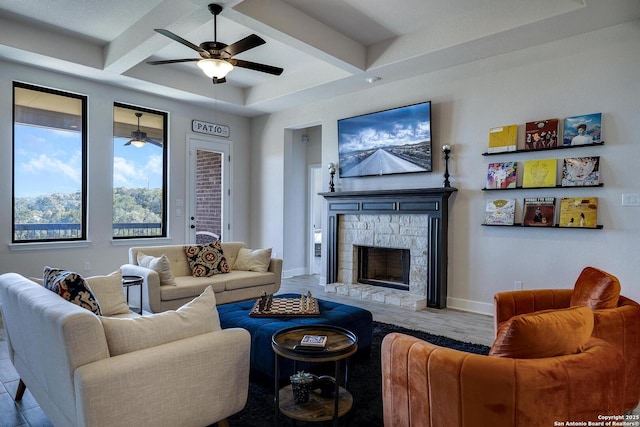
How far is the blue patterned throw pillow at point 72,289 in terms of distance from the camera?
2008 millimetres

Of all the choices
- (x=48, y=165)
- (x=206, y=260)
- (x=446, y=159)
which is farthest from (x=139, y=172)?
(x=446, y=159)

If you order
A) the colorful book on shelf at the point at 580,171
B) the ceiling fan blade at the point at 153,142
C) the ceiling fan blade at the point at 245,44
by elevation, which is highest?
the ceiling fan blade at the point at 245,44

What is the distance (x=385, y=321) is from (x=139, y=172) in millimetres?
4264

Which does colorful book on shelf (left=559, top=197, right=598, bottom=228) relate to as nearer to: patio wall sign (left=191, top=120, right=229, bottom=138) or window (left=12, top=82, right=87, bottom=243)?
patio wall sign (left=191, top=120, right=229, bottom=138)

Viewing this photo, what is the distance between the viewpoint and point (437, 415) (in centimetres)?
150

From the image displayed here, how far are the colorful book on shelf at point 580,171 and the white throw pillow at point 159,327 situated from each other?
366 centimetres

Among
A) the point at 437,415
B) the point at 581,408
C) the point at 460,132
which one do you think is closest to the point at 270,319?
the point at 437,415

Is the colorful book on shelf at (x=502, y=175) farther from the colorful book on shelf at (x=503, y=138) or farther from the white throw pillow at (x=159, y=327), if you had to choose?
the white throw pillow at (x=159, y=327)

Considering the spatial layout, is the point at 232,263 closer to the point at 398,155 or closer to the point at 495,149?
the point at 398,155

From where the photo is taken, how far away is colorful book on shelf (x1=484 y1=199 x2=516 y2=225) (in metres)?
4.21

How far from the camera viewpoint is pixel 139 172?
19.1ft

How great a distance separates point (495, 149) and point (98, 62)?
488 centimetres

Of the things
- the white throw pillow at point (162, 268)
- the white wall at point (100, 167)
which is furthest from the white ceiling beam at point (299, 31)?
the white wall at point (100, 167)

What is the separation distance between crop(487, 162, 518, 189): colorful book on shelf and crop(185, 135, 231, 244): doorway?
4452mm
